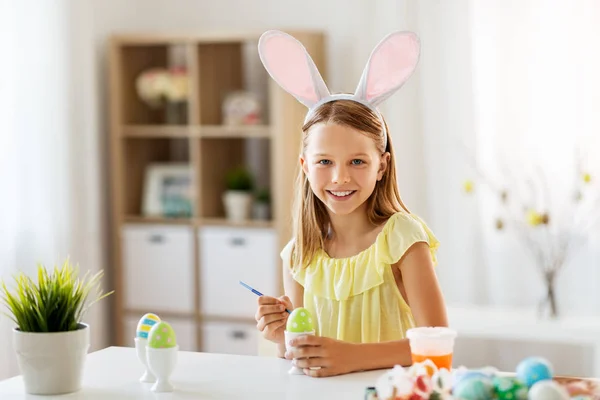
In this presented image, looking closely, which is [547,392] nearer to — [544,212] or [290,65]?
[290,65]

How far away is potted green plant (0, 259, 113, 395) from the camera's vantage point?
1.62 m

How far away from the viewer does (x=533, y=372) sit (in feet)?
4.56

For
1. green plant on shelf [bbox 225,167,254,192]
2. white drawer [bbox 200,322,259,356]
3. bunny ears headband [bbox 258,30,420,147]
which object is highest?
bunny ears headband [bbox 258,30,420,147]

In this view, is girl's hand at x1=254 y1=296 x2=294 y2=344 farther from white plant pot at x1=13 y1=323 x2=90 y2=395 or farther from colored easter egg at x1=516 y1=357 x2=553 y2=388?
colored easter egg at x1=516 y1=357 x2=553 y2=388

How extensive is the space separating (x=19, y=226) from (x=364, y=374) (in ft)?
7.96

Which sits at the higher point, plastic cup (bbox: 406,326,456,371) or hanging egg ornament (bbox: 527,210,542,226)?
hanging egg ornament (bbox: 527,210,542,226)

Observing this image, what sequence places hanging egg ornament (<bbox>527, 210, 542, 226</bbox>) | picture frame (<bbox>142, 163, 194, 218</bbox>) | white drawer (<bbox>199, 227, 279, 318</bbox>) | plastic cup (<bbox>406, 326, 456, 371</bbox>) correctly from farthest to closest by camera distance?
1. picture frame (<bbox>142, 163, 194, 218</bbox>)
2. white drawer (<bbox>199, 227, 279, 318</bbox>)
3. hanging egg ornament (<bbox>527, 210, 542, 226</bbox>)
4. plastic cup (<bbox>406, 326, 456, 371</bbox>)

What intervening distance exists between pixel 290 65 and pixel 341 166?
254mm

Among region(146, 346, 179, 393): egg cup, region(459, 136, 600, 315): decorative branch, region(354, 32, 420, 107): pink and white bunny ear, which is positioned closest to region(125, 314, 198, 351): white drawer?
region(459, 136, 600, 315): decorative branch

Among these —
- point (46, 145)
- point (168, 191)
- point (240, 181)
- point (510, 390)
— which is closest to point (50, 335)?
point (510, 390)

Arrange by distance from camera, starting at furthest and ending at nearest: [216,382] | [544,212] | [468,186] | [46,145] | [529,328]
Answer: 1. [46,145]
2. [544,212]
3. [468,186]
4. [529,328]
5. [216,382]

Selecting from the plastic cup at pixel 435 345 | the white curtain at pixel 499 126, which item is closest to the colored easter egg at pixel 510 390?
the plastic cup at pixel 435 345

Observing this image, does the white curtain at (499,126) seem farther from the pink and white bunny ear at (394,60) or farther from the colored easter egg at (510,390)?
the colored easter egg at (510,390)

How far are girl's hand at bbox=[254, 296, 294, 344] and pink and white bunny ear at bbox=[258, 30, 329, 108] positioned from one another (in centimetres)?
43
